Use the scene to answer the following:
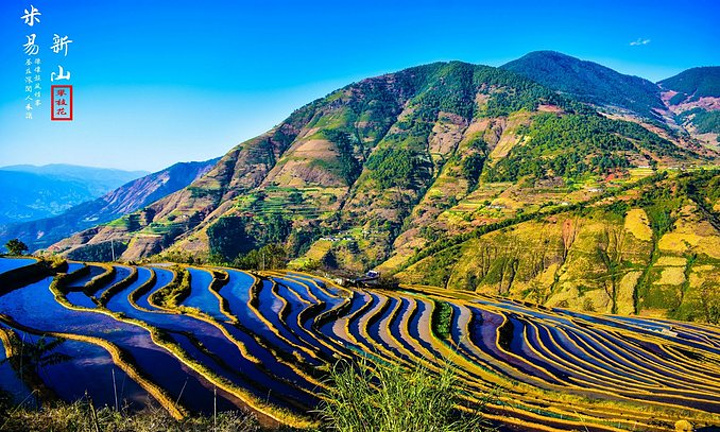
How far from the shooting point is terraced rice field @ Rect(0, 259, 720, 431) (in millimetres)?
21406

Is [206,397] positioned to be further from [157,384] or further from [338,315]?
[338,315]

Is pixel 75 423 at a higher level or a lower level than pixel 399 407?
lower

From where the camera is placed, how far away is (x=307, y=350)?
29.7 metres

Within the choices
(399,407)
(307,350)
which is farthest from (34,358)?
(399,407)

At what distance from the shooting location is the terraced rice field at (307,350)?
2141 cm

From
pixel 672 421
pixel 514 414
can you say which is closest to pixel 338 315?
pixel 514 414

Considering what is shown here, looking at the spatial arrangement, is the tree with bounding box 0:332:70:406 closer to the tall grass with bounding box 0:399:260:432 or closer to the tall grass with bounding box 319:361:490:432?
the tall grass with bounding box 0:399:260:432

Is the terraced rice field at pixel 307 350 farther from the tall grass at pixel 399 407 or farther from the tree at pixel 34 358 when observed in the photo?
the tall grass at pixel 399 407

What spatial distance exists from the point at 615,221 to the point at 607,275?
23109 millimetres

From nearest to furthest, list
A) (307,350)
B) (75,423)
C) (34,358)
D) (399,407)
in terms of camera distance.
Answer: (399,407) < (75,423) < (34,358) < (307,350)

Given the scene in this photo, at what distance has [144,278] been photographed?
49406 millimetres

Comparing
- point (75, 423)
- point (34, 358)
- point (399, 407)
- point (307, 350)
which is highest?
point (399, 407)

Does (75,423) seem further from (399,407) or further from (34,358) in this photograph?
(34,358)

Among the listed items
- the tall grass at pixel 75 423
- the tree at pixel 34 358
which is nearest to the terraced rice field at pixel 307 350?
the tree at pixel 34 358
